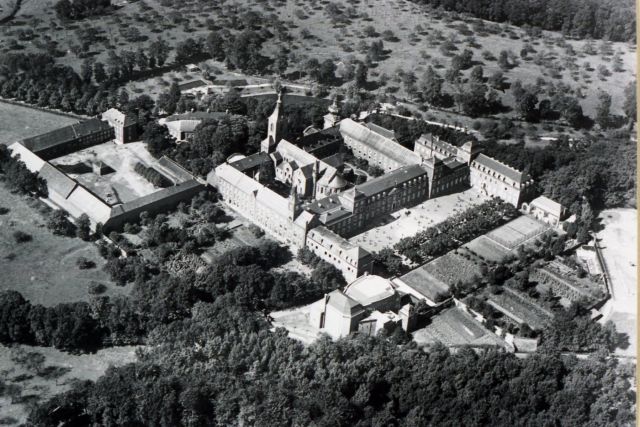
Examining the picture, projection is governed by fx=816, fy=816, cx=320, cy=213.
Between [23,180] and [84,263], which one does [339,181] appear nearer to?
[84,263]

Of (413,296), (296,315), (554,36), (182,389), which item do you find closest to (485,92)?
(554,36)

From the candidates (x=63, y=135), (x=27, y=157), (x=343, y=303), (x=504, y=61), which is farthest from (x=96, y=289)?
(x=504, y=61)

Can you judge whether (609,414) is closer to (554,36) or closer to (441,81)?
(441,81)

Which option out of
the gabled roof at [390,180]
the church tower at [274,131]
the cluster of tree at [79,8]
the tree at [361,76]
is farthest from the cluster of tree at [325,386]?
the cluster of tree at [79,8]

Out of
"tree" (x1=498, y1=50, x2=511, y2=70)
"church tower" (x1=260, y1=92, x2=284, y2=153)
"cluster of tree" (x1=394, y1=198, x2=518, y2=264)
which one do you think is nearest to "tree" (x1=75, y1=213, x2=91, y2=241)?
"church tower" (x1=260, y1=92, x2=284, y2=153)

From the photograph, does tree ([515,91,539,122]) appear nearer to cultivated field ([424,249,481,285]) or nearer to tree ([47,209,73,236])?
cultivated field ([424,249,481,285])

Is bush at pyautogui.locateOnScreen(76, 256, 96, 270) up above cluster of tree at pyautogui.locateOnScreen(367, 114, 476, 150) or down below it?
below

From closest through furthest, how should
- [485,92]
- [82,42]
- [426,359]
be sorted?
[426,359]
[485,92]
[82,42]
